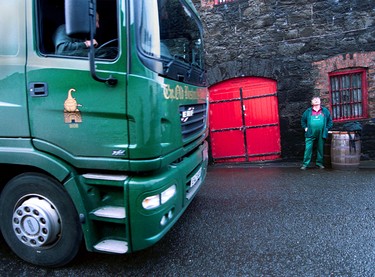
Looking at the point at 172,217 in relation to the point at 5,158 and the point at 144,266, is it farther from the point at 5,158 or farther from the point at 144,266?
the point at 5,158

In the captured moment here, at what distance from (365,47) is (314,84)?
51.8 inches

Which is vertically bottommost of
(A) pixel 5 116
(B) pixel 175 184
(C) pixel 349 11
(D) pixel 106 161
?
(B) pixel 175 184

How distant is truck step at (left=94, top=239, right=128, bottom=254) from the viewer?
7.09 feet

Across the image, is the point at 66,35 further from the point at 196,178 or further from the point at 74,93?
the point at 196,178

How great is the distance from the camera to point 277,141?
277 inches

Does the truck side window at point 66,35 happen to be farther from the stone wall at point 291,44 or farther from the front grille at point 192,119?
the stone wall at point 291,44

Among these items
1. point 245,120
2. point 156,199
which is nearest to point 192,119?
point 156,199

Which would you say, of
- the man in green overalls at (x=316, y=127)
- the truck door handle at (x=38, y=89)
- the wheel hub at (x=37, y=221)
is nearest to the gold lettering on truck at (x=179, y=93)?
the truck door handle at (x=38, y=89)

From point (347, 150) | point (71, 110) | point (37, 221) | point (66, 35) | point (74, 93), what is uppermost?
point (66, 35)

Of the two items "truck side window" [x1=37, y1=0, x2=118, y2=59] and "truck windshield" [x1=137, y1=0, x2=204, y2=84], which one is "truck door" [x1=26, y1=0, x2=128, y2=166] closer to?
"truck side window" [x1=37, y1=0, x2=118, y2=59]

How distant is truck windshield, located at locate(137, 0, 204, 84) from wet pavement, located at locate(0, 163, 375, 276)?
68.0 inches

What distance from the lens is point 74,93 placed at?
7.07 feet

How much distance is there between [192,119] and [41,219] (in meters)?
1.67

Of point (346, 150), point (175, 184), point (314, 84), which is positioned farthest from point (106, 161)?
point (314, 84)
